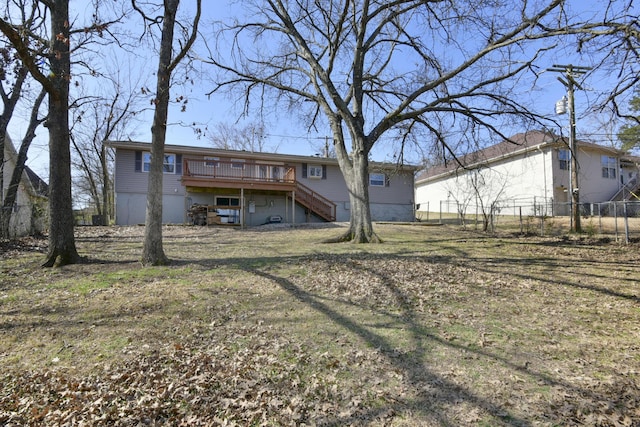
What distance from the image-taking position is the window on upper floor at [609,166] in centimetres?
2528

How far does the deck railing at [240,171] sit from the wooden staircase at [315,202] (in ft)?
4.23

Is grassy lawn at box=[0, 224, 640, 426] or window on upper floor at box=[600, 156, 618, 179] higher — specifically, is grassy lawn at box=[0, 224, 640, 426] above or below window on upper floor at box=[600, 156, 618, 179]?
below

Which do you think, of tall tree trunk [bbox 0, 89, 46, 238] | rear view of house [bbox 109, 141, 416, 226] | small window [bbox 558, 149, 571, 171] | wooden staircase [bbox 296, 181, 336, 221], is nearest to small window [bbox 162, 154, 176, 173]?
rear view of house [bbox 109, 141, 416, 226]

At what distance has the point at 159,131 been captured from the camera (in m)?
7.72

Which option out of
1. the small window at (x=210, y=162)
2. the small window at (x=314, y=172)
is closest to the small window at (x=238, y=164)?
the small window at (x=210, y=162)

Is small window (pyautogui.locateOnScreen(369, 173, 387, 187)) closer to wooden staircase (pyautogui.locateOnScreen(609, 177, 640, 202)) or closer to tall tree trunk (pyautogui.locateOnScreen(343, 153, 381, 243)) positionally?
tall tree trunk (pyautogui.locateOnScreen(343, 153, 381, 243))

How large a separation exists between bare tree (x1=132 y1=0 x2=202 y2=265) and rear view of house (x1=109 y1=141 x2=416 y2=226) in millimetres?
9515

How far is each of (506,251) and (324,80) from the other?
A: 7919 millimetres

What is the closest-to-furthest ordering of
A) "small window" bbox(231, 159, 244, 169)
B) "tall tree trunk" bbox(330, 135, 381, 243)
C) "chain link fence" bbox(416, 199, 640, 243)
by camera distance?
"tall tree trunk" bbox(330, 135, 381, 243), "chain link fence" bbox(416, 199, 640, 243), "small window" bbox(231, 159, 244, 169)

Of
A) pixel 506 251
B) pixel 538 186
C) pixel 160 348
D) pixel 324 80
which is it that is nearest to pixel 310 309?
pixel 160 348

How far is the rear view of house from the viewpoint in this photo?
61.5 feet

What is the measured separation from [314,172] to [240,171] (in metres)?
5.34

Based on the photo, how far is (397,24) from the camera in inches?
472

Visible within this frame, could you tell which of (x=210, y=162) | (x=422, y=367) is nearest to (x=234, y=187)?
(x=210, y=162)
